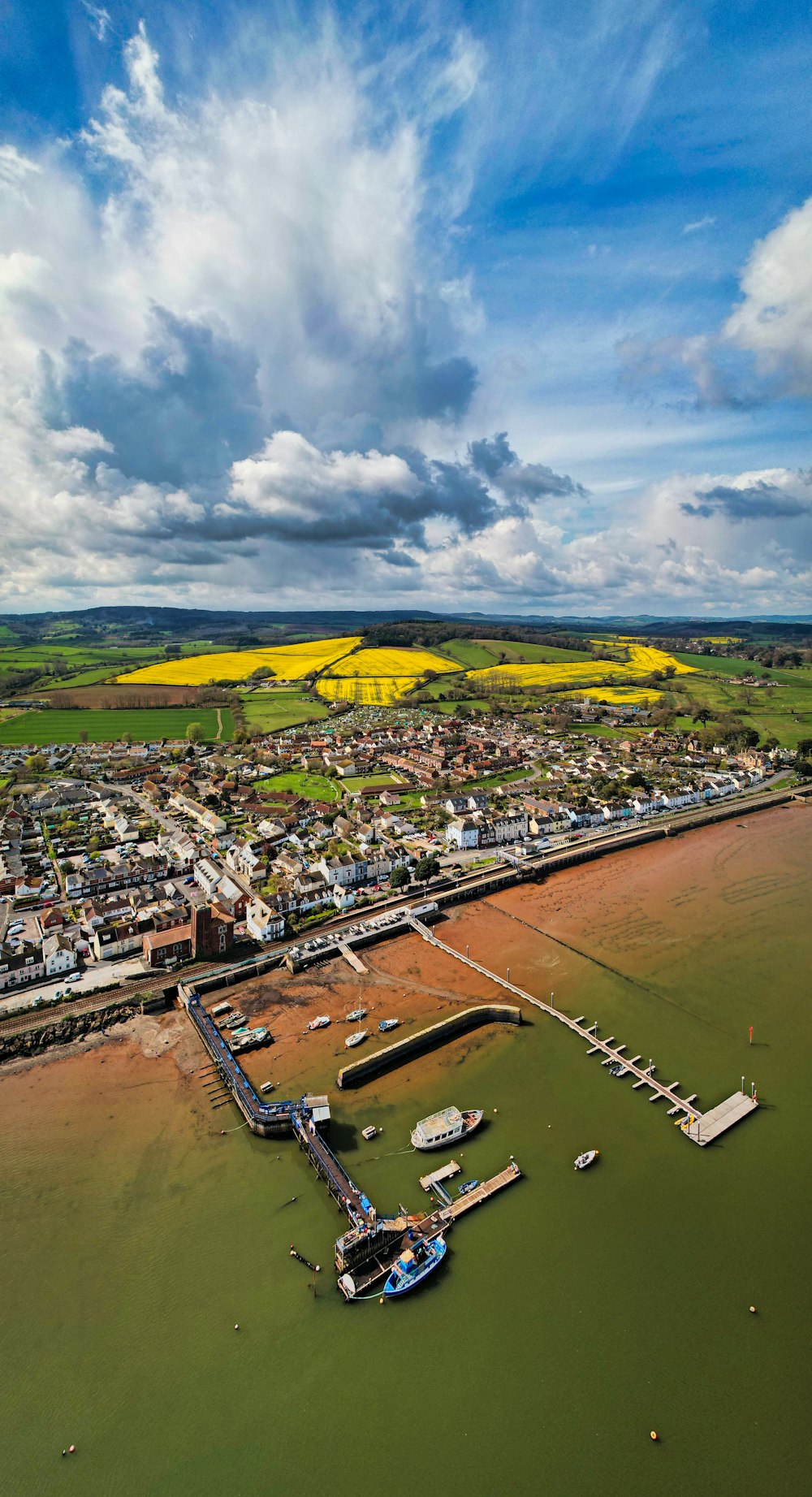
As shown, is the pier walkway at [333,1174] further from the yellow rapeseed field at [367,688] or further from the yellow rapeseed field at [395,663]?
the yellow rapeseed field at [395,663]

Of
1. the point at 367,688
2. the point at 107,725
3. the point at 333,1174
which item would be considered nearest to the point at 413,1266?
the point at 333,1174

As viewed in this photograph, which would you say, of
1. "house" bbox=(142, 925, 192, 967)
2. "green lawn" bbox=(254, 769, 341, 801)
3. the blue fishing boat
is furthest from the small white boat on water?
"green lawn" bbox=(254, 769, 341, 801)

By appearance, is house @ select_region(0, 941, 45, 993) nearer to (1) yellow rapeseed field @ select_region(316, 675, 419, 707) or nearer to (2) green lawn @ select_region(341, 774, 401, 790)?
(2) green lawn @ select_region(341, 774, 401, 790)

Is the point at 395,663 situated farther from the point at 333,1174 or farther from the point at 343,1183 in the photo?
the point at 343,1183

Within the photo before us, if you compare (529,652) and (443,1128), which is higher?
(529,652)

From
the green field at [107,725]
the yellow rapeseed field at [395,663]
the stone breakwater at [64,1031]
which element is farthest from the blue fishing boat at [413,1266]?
the yellow rapeseed field at [395,663]

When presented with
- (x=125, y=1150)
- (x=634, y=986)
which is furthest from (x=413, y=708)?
(x=125, y=1150)
